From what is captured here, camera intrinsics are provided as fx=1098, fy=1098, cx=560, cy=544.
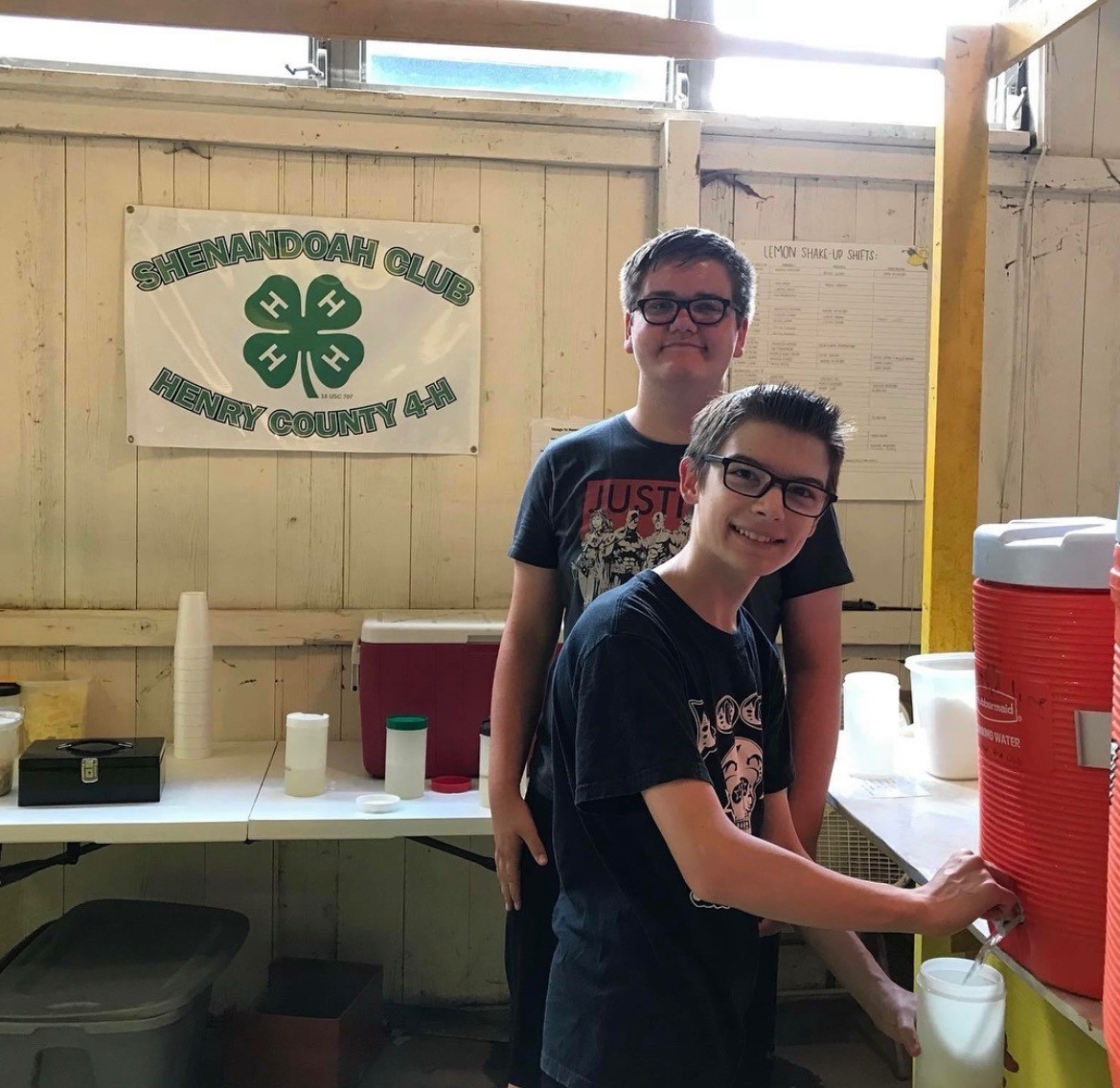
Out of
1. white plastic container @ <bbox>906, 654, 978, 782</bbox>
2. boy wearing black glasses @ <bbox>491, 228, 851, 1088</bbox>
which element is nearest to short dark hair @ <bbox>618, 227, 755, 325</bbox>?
boy wearing black glasses @ <bbox>491, 228, 851, 1088</bbox>

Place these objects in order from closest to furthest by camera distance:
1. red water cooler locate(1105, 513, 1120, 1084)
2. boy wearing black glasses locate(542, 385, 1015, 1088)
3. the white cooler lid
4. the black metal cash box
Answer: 1. red water cooler locate(1105, 513, 1120, 1084)
2. boy wearing black glasses locate(542, 385, 1015, 1088)
3. the black metal cash box
4. the white cooler lid

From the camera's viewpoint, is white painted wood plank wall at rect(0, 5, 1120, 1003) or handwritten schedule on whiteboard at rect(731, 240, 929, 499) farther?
handwritten schedule on whiteboard at rect(731, 240, 929, 499)

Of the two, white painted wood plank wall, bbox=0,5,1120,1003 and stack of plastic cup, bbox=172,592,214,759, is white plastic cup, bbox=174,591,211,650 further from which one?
white painted wood plank wall, bbox=0,5,1120,1003

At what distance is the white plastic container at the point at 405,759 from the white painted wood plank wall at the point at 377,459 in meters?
0.51

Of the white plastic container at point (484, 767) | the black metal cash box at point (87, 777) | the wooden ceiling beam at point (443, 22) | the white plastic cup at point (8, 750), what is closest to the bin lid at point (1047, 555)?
the wooden ceiling beam at point (443, 22)

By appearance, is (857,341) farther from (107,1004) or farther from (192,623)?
(107,1004)

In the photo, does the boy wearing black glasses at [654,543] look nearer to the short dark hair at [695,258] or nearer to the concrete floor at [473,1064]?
the short dark hair at [695,258]

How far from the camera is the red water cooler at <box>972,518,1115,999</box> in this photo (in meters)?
0.93

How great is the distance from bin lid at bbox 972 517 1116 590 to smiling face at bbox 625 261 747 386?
559 mm

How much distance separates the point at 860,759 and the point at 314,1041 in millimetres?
1367

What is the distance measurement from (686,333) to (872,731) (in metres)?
0.65

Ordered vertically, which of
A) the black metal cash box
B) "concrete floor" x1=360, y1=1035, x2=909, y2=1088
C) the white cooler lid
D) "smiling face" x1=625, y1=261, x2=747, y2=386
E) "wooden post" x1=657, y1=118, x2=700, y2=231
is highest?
"wooden post" x1=657, y1=118, x2=700, y2=231

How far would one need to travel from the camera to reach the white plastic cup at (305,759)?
2203mm

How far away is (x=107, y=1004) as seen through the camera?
1972mm
